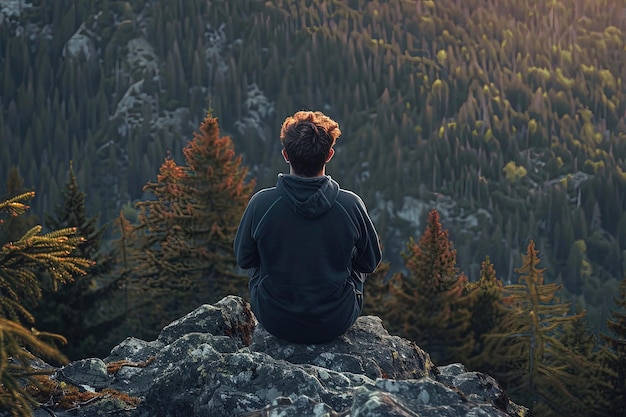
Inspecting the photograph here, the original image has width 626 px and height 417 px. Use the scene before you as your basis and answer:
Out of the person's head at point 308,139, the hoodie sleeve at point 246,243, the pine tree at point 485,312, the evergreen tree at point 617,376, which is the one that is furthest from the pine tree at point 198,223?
the person's head at point 308,139

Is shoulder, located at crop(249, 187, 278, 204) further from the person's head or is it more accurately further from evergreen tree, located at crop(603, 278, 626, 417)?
evergreen tree, located at crop(603, 278, 626, 417)

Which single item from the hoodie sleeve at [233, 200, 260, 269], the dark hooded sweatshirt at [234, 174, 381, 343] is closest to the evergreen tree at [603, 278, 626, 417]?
the dark hooded sweatshirt at [234, 174, 381, 343]

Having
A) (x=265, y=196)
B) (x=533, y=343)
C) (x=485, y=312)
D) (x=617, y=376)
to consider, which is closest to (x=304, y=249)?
(x=265, y=196)

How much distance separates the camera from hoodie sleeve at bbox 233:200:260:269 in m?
8.03

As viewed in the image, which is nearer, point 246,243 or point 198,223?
point 246,243

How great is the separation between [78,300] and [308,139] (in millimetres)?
21134

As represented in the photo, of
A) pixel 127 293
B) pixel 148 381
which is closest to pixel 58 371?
pixel 148 381

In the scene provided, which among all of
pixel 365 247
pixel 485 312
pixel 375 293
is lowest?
pixel 485 312

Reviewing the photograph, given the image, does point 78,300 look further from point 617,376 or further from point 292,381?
point 292,381

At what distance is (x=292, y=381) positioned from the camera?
6.07 m

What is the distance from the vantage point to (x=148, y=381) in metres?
8.96

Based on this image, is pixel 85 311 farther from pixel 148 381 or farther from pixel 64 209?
pixel 148 381

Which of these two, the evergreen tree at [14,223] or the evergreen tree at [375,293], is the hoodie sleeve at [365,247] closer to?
the evergreen tree at [375,293]

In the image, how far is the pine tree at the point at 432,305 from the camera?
1246 inches
